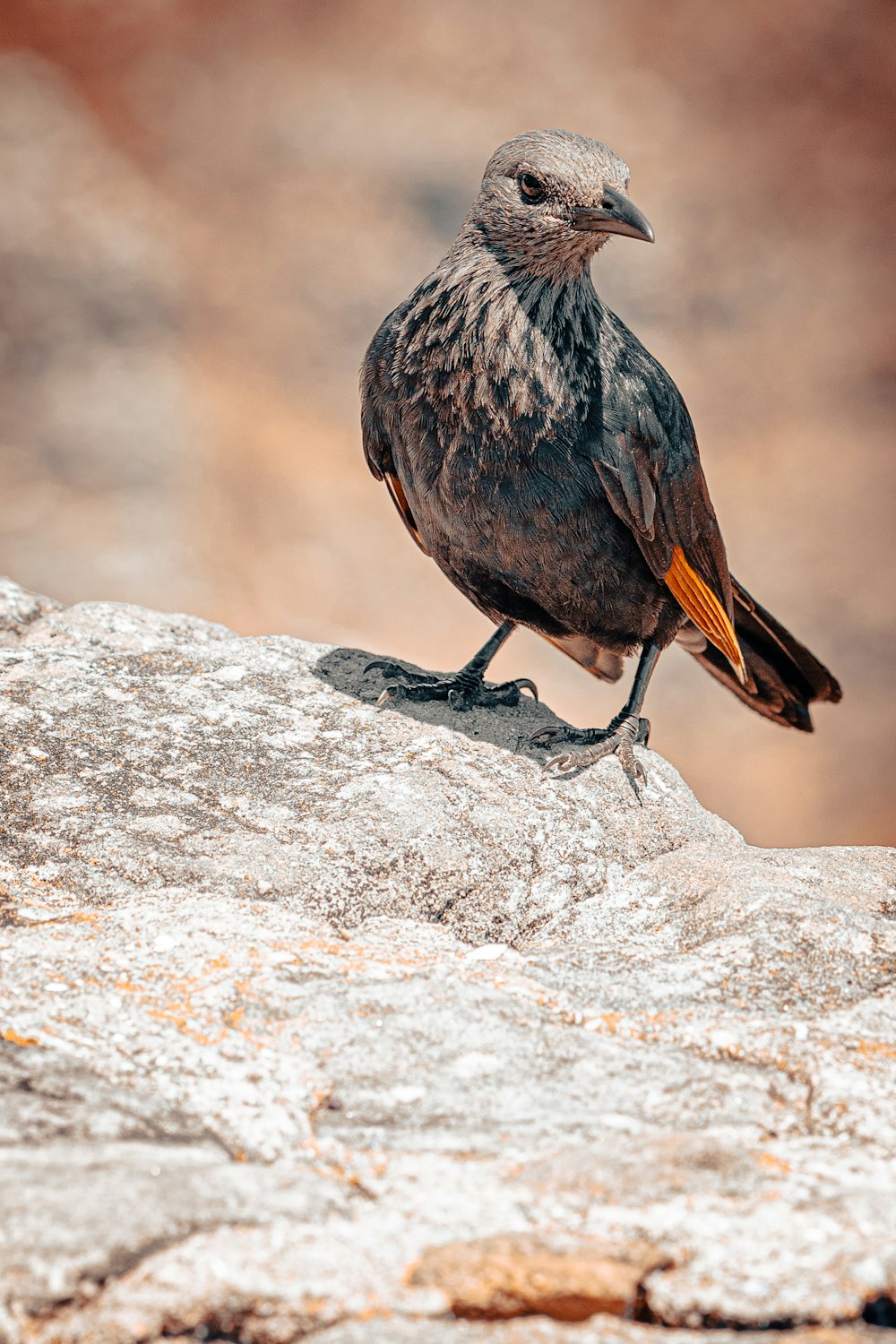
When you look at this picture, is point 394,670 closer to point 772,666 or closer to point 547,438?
point 547,438

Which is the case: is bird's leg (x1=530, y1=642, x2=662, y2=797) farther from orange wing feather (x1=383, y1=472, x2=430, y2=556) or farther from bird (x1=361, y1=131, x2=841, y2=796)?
orange wing feather (x1=383, y1=472, x2=430, y2=556)

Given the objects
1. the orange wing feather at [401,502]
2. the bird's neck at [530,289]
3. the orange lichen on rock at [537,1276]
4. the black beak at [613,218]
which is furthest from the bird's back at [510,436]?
the orange lichen on rock at [537,1276]

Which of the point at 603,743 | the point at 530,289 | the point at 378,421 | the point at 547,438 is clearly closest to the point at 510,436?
the point at 547,438

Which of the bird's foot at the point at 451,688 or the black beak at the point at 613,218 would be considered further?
the bird's foot at the point at 451,688

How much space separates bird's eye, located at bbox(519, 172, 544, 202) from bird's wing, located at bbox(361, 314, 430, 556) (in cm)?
66

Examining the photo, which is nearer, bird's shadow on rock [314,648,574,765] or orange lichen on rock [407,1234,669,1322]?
orange lichen on rock [407,1234,669,1322]

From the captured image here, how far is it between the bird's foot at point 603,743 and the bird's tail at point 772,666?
652mm

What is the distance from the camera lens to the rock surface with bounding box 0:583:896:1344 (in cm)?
137

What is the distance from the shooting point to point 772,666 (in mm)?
4742

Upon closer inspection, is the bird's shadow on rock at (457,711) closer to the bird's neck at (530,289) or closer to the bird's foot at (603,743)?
the bird's foot at (603,743)

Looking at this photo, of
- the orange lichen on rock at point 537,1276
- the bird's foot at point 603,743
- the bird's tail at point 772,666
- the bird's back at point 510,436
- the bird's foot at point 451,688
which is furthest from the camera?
the bird's tail at point 772,666

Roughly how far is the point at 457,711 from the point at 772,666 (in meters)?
1.55

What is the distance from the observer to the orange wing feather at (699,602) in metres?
4.16

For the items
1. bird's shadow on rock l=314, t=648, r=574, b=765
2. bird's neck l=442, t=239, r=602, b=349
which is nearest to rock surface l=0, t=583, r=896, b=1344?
bird's shadow on rock l=314, t=648, r=574, b=765
